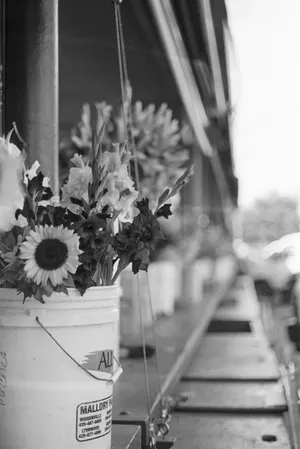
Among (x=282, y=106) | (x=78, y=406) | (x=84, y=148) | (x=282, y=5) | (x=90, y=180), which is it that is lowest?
(x=78, y=406)

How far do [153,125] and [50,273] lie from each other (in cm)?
127

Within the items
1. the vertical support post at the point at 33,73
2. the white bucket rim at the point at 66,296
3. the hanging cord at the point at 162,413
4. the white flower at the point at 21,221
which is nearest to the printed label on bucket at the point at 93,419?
the white bucket rim at the point at 66,296

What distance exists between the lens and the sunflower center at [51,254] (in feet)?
3.65

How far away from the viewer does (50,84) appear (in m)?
1.56

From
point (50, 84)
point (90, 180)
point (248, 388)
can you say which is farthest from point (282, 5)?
point (90, 180)

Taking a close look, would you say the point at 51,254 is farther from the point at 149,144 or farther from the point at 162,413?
the point at 149,144

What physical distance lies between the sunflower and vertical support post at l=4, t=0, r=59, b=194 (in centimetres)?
51

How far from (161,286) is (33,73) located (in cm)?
225

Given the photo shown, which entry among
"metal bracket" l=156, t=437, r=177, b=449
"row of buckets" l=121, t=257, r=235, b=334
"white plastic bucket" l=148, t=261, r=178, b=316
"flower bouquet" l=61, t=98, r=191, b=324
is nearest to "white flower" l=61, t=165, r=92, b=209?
"row of buckets" l=121, t=257, r=235, b=334

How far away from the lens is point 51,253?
1.12 m

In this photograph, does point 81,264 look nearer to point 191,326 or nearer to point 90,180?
point 90,180

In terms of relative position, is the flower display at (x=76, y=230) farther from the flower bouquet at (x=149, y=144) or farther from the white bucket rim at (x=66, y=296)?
the flower bouquet at (x=149, y=144)

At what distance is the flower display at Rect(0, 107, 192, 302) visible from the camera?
1.12 meters

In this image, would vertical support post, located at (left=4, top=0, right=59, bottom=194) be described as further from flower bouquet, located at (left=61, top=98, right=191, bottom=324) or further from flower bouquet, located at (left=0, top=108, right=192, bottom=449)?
flower bouquet, located at (left=61, top=98, right=191, bottom=324)
